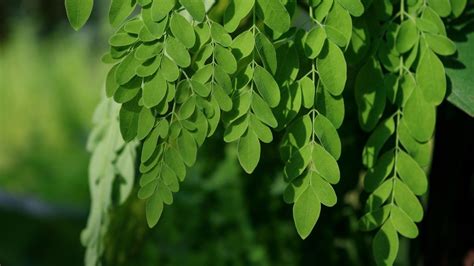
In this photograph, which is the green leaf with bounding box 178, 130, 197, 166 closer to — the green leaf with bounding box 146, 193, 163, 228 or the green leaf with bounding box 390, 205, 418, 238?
the green leaf with bounding box 146, 193, 163, 228

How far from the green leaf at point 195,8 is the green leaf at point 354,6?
0.14m

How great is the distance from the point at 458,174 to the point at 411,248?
17 centimetres

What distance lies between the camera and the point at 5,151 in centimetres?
649

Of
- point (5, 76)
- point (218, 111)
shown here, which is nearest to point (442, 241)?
point (218, 111)

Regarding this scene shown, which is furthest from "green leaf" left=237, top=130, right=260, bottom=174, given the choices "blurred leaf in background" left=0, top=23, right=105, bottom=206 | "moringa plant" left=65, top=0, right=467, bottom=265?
"blurred leaf in background" left=0, top=23, right=105, bottom=206

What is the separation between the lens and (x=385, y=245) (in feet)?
3.01

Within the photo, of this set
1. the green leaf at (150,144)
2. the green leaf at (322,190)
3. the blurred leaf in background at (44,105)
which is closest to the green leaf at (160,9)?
the green leaf at (150,144)

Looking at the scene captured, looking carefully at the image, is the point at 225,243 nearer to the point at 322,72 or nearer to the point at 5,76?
the point at 322,72

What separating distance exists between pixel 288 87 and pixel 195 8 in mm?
123

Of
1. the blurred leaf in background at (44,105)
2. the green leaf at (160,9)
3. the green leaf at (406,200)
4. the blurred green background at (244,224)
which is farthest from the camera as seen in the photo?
the blurred leaf in background at (44,105)

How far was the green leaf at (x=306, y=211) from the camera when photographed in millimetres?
854

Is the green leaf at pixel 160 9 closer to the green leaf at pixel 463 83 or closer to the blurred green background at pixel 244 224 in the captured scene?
the green leaf at pixel 463 83

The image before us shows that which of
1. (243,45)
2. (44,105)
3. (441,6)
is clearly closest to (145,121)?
(243,45)

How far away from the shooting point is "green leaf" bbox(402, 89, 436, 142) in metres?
0.91
